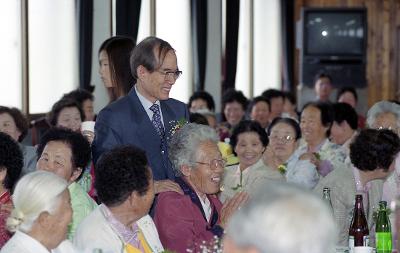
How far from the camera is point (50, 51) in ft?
30.6

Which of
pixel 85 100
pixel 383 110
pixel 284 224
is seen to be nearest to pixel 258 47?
pixel 85 100

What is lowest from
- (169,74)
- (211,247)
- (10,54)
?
(211,247)

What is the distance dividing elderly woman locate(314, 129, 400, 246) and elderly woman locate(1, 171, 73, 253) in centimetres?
208

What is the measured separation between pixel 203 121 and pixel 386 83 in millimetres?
10004

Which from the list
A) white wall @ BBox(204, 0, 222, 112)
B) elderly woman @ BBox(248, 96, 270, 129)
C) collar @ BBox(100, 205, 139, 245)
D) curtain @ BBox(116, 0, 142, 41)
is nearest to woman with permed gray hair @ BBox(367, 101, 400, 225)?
elderly woman @ BBox(248, 96, 270, 129)

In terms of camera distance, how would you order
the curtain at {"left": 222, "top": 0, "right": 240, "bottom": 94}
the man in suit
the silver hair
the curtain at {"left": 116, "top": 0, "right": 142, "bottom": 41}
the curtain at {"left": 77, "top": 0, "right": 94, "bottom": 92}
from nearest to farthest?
the silver hair
the man in suit
the curtain at {"left": 77, "top": 0, "right": 94, "bottom": 92}
the curtain at {"left": 116, "top": 0, "right": 142, "bottom": 41}
the curtain at {"left": 222, "top": 0, "right": 240, "bottom": 94}

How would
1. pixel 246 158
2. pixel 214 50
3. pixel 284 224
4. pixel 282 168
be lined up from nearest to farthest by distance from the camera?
pixel 284 224 → pixel 246 158 → pixel 282 168 → pixel 214 50

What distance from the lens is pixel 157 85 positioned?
4551 millimetres

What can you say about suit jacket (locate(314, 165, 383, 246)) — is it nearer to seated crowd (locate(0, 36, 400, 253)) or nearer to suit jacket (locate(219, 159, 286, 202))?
seated crowd (locate(0, 36, 400, 253))

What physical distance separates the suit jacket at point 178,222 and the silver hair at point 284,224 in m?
1.88

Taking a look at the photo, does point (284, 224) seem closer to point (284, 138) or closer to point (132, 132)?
point (132, 132)

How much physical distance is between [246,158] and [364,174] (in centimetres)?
134

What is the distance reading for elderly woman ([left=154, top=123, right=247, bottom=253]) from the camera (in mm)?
4172

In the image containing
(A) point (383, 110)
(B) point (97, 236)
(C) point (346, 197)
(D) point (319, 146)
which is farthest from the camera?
(D) point (319, 146)
